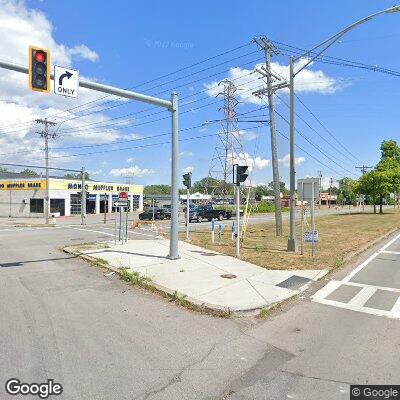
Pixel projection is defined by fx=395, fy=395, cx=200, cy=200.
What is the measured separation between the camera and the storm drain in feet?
31.2

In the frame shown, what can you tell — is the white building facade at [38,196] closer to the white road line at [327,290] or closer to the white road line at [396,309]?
the white road line at [327,290]

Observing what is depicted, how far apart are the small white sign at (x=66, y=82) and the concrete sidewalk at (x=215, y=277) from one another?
16.6ft

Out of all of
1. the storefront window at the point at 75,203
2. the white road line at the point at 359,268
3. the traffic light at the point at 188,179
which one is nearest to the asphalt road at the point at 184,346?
the white road line at the point at 359,268

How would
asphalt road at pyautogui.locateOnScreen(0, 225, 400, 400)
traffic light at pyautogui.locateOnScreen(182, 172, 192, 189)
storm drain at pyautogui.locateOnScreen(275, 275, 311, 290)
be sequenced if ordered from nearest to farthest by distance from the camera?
asphalt road at pyautogui.locateOnScreen(0, 225, 400, 400) < storm drain at pyautogui.locateOnScreen(275, 275, 311, 290) < traffic light at pyautogui.locateOnScreen(182, 172, 192, 189)

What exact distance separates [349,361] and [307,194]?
30.9ft

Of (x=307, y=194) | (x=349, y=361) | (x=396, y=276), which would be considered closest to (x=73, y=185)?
(x=307, y=194)

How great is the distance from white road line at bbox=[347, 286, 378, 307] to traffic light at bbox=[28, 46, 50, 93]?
8.70m

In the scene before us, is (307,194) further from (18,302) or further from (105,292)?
(18,302)

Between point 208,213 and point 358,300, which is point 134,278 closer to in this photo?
point 358,300

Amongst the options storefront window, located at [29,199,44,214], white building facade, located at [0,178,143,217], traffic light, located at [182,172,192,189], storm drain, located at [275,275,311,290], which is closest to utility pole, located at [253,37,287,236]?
traffic light, located at [182,172,192,189]

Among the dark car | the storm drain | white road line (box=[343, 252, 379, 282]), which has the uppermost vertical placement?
the dark car

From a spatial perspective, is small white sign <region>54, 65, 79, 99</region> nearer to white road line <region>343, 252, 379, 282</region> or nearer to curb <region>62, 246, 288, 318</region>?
curb <region>62, 246, 288, 318</region>

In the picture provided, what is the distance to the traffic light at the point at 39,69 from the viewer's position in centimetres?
957

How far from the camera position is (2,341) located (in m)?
5.67
